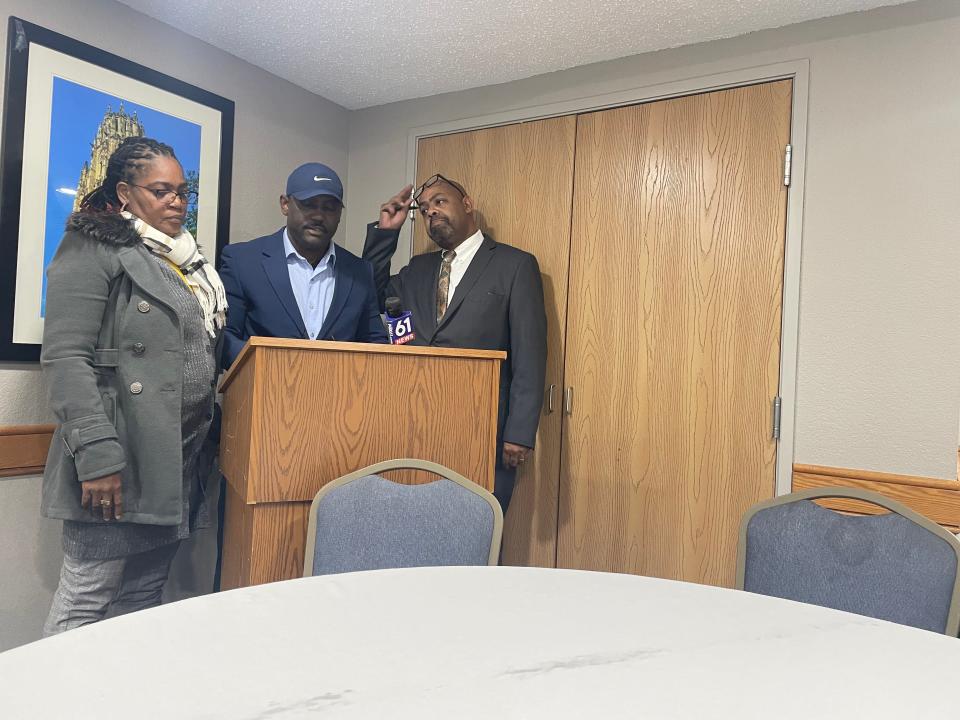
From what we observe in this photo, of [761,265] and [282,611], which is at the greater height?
[761,265]

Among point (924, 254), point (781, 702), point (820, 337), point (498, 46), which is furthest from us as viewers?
point (498, 46)

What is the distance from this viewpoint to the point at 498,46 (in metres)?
2.85

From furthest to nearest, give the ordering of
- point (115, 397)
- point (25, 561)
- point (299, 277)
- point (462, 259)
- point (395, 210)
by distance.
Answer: point (462, 259), point (395, 210), point (299, 277), point (25, 561), point (115, 397)

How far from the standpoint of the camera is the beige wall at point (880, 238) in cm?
233

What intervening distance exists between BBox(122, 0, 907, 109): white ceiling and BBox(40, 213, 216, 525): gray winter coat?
3.59 ft

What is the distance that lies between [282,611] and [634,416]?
2038 millimetres

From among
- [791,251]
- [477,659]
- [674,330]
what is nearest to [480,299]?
[674,330]

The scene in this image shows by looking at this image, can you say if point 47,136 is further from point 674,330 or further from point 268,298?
point 674,330

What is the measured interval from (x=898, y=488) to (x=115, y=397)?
2.44 meters

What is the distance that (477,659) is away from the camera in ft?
2.96

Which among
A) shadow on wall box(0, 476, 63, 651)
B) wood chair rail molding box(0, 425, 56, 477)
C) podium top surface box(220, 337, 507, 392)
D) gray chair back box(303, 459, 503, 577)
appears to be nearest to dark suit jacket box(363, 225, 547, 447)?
podium top surface box(220, 337, 507, 392)

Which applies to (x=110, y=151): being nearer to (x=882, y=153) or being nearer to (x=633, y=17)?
(x=633, y=17)

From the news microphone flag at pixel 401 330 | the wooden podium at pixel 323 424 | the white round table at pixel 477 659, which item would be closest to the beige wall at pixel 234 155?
the wooden podium at pixel 323 424

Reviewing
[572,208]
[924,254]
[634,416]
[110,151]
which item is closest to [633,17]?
[572,208]
